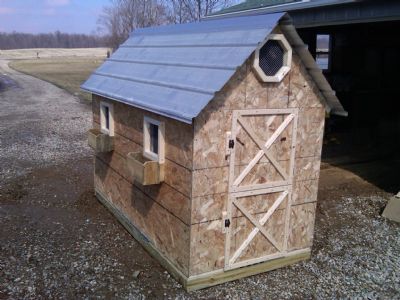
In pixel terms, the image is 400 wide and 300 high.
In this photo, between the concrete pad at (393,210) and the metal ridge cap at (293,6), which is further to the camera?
the metal ridge cap at (293,6)

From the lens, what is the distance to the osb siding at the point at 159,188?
219 inches

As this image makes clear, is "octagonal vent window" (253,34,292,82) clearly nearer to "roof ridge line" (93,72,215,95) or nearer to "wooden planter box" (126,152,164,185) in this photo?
"roof ridge line" (93,72,215,95)

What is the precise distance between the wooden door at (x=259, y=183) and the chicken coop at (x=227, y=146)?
2cm

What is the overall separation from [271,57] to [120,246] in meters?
3.95

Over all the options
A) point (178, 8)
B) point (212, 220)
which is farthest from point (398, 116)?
point (178, 8)

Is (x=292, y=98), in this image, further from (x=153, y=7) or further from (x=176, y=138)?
(x=153, y=7)

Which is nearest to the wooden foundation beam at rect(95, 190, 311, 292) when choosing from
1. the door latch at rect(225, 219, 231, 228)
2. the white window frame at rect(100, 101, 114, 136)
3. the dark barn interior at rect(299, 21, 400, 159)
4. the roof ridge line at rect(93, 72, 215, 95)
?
the door latch at rect(225, 219, 231, 228)

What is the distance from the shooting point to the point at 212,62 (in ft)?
18.2

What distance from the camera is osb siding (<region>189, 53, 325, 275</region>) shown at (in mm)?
5398

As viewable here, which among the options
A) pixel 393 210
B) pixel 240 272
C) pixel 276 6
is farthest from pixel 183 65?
pixel 276 6

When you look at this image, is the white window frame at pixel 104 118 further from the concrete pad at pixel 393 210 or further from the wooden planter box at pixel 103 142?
the concrete pad at pixel 393 210

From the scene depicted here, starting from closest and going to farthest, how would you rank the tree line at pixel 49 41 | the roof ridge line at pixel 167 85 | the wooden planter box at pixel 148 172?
the roof ridge line at pixel 167 85 → the wooden planter box at pixel 148 172 → the tree line at pixel 49 41

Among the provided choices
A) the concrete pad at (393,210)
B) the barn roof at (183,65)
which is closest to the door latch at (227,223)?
the barn roof at (183,65)

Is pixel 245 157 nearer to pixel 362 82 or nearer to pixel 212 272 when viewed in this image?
pixel 212 272
